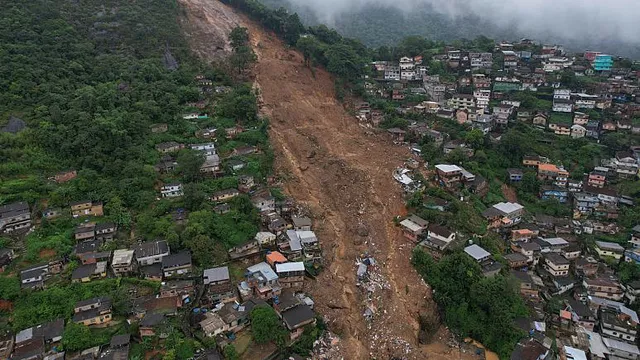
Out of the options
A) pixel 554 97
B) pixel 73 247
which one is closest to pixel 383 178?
pixel 73 247

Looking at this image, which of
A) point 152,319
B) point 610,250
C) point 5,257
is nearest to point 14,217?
point 5,257

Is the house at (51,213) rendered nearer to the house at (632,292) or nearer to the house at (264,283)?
the house at (264,283)

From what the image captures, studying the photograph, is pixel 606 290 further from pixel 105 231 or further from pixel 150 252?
pixel 105 231

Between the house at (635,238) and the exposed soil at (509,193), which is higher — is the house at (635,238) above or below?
below

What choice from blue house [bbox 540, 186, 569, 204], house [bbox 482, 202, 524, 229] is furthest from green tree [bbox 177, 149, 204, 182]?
blue house [bbox 540, 186, 569, 204]

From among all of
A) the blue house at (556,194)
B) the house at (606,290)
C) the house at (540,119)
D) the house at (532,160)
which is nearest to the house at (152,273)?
the house at (606,290)
